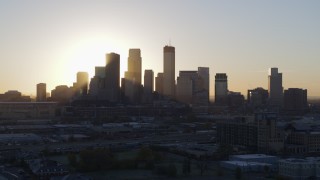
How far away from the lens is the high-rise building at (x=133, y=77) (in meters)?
68.5

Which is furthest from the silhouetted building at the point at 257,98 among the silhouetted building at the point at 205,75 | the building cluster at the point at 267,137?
the building cluster at the point at 267,137

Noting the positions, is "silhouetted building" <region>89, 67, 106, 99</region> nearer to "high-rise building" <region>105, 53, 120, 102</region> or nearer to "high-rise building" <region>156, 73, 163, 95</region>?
"high-rise building" <region>105, 53, 120, 102</region>

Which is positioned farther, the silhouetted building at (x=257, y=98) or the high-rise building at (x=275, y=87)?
the high-rise building at (x=275, y=87)

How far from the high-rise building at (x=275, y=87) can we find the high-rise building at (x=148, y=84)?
15149 millimetres

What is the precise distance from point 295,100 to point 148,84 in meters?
19.6

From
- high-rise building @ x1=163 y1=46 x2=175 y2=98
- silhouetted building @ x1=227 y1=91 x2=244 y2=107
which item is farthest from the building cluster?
high-rise building @ x1=163 y1=46 x2=175 y2=98

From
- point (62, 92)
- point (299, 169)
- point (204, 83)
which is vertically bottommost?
point (299, 169)

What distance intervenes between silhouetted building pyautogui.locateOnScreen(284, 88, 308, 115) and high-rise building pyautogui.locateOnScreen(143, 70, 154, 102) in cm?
1653

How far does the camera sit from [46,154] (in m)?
22.4

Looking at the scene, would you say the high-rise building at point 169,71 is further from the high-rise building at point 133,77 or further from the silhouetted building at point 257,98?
the silhouetted building at point 257,98

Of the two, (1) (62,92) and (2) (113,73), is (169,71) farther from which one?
(1) (62,92)

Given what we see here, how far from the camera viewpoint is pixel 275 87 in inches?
2847

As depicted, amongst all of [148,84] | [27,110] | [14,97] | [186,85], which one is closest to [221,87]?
[186,85]

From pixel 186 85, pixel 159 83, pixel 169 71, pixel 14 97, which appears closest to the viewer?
pixel 14 97
